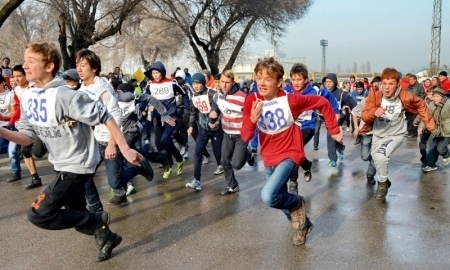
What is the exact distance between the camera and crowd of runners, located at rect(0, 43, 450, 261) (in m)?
3.59

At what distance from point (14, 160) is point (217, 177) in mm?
3299

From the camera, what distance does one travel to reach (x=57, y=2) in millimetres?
17172

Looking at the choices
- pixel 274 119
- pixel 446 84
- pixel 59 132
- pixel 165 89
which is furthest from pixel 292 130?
pixel 446 84

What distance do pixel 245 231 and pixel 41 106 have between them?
2355mm

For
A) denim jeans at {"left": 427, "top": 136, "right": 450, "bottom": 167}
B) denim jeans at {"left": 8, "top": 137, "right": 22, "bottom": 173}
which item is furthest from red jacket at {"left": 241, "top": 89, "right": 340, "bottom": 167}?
denim jeans at {"left": 8, "top": 137, "right": 22, "bottom": 173}

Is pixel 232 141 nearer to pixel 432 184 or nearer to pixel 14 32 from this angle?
pixel 432 184

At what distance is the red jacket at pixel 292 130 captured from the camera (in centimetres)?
427

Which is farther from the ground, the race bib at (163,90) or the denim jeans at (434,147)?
the race bib at (163,90)

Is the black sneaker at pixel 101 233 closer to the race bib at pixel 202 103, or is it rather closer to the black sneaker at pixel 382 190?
the race bib at pixel 202 103

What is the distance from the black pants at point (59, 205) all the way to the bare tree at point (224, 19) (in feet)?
65.5

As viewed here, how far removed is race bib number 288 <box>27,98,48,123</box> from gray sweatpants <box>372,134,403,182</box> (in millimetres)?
4223

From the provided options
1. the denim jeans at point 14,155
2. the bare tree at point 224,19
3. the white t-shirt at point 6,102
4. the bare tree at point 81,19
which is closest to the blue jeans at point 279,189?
the denim jeans at point 14,155

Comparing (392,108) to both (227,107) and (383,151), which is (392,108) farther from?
(227,107)

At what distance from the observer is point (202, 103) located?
719 cm
